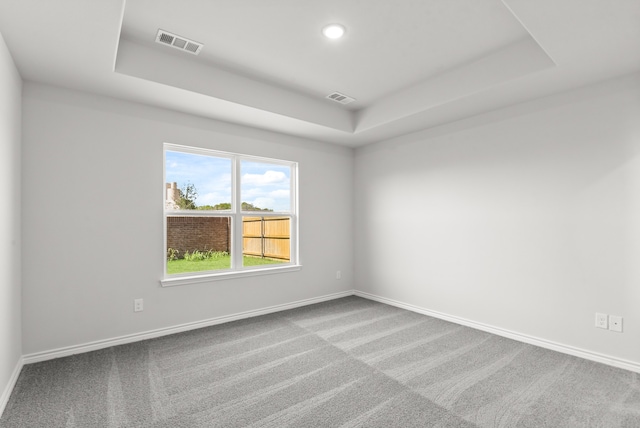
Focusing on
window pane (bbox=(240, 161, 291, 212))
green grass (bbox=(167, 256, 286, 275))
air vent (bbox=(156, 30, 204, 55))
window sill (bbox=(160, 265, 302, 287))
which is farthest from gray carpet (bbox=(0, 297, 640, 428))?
air vent (bbox=(156, 30, 204, 55))

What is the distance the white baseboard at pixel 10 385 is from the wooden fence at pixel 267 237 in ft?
7.06

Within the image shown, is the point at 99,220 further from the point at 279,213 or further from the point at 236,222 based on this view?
the point at 279,213

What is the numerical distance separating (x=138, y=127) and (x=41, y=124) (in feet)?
2.41

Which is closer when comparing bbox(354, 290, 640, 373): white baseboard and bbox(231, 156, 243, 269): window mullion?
bbox(354, 290, 640, 373): white baseboard

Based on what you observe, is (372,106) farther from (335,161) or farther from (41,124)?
(41,124)

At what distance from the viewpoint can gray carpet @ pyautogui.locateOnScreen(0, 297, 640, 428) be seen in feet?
6.36

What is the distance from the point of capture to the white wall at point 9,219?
2096 millimetres

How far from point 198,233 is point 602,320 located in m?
3.92

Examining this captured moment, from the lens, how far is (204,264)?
3701mm

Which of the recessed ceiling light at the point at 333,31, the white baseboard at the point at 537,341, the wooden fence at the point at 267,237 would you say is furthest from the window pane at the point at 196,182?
the white baseboard at the point at 537,341

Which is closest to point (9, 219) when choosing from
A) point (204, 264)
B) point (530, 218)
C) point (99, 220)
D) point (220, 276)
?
point (99, 220)

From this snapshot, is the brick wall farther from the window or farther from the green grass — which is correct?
the green grass

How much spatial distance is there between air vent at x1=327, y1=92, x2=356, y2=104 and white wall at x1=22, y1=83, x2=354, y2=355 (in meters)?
1.16

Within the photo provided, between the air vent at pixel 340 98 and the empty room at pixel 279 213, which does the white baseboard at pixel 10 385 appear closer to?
the empty room at pixel 279 213
